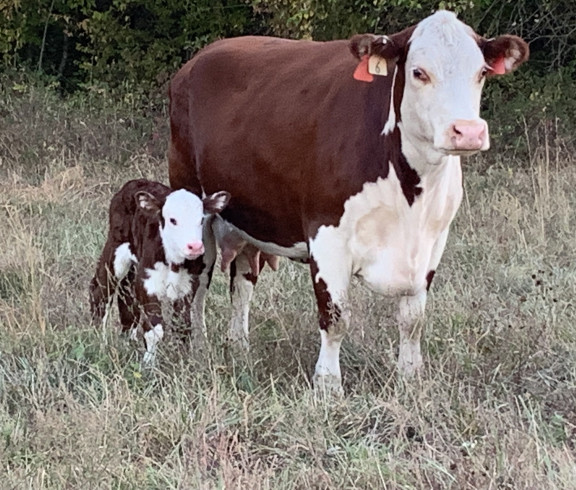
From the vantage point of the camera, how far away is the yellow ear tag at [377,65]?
3998 mm

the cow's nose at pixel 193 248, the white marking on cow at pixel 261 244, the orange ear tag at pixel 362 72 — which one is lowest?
the white marking on cow at pixel 261 244

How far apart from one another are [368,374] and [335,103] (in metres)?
1.25

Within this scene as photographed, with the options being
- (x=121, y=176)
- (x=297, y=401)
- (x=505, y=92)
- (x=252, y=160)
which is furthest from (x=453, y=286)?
(x=505, y=92)

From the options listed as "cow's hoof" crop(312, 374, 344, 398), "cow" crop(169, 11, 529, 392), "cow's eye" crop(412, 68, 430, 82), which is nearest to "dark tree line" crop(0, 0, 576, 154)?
"cow" crop(169, 11, 529, 392)

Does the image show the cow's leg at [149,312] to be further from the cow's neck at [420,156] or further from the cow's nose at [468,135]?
the cow's nose at [468,135]

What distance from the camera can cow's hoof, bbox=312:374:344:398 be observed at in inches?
159

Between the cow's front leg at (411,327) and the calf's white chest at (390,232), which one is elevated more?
the calf's white chest at (390,232)

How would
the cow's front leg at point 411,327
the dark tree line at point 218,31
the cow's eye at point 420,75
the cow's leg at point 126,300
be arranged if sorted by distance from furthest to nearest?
the dark tree line at point 218,31 → the cow's leg at point 126,300 → the cow's front leg at point 411,327 → the cow's eye at point 420,75

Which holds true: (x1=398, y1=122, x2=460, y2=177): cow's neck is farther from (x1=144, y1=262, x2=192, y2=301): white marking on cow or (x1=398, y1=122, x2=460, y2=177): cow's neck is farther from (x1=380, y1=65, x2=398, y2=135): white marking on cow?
(x1=144, y1=262, x2=192, y2=301): white marking on cow

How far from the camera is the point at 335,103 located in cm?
440

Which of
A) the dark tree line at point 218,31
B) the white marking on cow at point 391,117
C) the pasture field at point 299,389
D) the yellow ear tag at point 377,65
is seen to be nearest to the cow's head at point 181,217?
the pasture field at point 299,389

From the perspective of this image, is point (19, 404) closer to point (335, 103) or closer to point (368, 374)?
point (368, 374)

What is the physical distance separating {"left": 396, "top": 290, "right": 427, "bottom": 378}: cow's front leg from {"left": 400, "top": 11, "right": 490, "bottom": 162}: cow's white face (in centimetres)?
78

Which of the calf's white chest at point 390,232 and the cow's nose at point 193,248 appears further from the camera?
the cow's nose at point 193,248
